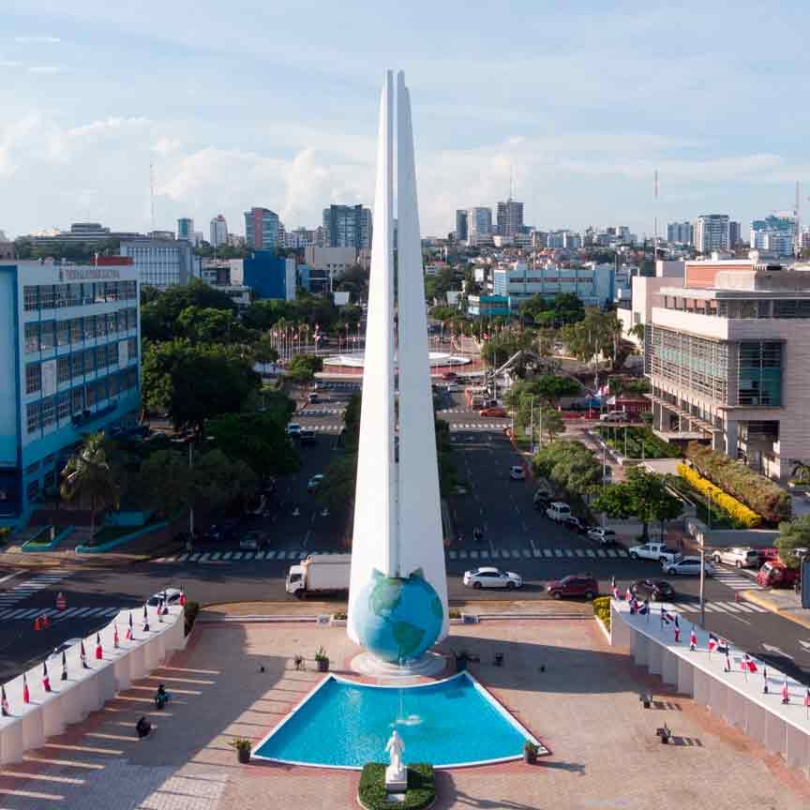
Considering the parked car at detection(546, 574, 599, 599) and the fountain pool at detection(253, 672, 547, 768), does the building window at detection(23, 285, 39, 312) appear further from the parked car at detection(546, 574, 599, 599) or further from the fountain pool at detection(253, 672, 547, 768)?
the fountain pool at detection(253, 672, 547, 768)

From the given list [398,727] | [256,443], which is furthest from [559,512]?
[398,727]

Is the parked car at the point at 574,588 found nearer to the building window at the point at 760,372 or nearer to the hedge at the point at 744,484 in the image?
the hedge at the point at 744,484

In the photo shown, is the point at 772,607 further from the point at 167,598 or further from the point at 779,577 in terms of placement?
the point at 167,598

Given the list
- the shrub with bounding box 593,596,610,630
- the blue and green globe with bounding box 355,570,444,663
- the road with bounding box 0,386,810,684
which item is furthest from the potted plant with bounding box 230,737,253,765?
the shrub with bounding box 593,596,610,630

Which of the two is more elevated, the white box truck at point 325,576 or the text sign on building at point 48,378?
the text sign on building at point 48,378

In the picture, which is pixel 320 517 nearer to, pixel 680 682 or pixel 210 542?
pixel 210 542

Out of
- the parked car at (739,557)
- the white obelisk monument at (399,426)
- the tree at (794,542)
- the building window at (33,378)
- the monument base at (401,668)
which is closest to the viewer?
the white obelisk monument at (399,426)

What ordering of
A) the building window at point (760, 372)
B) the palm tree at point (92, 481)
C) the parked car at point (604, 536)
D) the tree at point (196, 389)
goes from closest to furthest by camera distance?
1. the palm tree at point (92, 481)
2. the parked car at point (604, 536)
3. the building window at point (760, 372)
4. the tree at point (196, 389)

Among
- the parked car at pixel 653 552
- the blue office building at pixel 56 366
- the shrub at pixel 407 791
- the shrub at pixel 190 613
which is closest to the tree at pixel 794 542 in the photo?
the parked car at pixel 653 552
